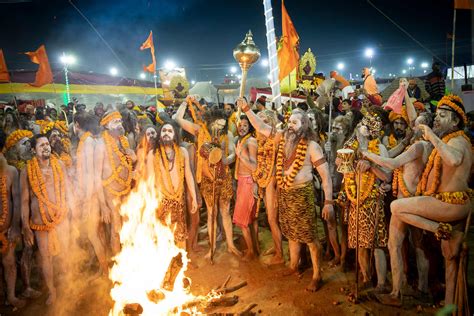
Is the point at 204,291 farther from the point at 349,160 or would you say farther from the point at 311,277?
the point at 349,160

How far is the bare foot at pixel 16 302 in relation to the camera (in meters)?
4.77

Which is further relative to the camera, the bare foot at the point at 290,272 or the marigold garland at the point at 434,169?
the bare foot at the point at 290,272

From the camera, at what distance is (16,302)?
479 centimetres

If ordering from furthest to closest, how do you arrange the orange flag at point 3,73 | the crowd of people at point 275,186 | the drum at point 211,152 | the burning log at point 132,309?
1. the orange flag at point 3,73
2. the drum at point 211,152
3. the burning log at point 132,309
4. the crowd of people at point 275,186

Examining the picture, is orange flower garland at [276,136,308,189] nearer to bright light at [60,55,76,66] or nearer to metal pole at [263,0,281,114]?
metal pole at [263,0,281,114]

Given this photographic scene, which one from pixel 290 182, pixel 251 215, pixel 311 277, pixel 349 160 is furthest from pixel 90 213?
pixel 349 160

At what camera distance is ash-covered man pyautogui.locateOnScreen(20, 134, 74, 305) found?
15.4 feet

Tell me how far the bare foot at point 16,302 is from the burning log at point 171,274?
2.02 meters

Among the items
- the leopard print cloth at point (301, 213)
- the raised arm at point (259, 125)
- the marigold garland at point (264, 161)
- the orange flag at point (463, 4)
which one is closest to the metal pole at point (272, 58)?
the raised arm at point (259, 125)

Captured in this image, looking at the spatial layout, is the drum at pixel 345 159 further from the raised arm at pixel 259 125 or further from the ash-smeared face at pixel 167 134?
the ash-smeared face at pixel 167 134

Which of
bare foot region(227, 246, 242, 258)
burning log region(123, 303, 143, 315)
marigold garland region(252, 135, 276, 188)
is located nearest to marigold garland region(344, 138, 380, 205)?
marigold garland region(252, 135, 276, 188)

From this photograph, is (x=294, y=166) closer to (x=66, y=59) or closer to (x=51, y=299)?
(x=51, y=299)

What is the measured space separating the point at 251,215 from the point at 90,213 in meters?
2.83

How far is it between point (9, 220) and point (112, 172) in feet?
5.18
